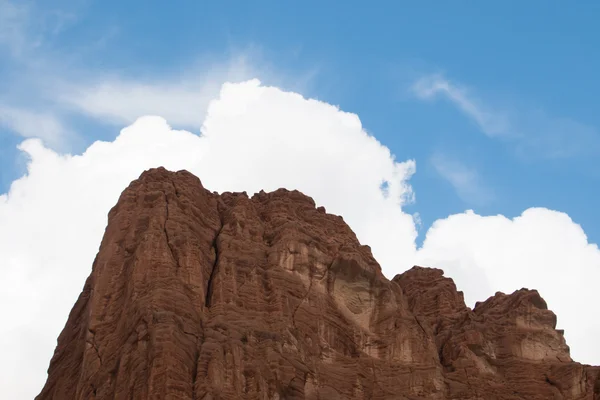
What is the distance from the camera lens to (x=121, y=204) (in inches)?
2768

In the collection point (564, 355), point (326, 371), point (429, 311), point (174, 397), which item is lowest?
point (174, 397)

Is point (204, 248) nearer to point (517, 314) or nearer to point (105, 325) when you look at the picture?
point (105, 325)

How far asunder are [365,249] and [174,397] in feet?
87.4

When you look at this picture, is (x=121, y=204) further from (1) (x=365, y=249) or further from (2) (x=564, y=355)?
(2) (x=564, y=355)

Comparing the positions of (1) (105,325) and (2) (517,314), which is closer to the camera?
(1) (105,325)

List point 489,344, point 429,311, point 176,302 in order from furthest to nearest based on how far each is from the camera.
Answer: point 429,311 → point 489,344 → point 176,302

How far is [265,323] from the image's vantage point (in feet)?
207

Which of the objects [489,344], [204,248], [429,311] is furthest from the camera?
[429,311]

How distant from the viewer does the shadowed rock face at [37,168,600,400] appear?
57.7 metres

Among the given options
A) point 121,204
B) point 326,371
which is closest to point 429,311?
point 326,371

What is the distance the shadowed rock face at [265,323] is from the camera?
57.7 metres

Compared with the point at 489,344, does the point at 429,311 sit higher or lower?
higher

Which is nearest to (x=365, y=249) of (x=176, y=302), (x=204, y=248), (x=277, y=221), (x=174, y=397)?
(x=277, y=221)

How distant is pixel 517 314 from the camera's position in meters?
76.4
